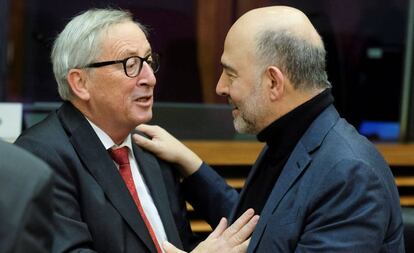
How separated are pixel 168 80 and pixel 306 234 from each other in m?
2.45

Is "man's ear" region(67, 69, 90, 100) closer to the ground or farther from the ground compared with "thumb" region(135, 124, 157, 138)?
farther from the ground

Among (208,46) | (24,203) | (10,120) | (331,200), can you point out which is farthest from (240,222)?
(208,46)

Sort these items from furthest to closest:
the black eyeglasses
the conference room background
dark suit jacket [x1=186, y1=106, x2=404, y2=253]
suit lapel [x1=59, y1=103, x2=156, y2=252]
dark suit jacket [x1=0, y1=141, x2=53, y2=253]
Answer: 1. the conference room background
2. the black eyeglasses
3. suit lapel [x1=59, y1=103, x2=156, y2=252]
4. dark suit jacket [x1=186, y1=106, x2=404, y2=253]
5. dark suit jacket [x1=0, y1=141, x2=53, y2=253]

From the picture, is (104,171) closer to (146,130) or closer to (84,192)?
(84,192)

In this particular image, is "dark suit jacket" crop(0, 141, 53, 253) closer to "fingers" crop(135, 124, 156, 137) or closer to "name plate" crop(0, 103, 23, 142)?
"fingers" crop(135, 124, 156, 137)

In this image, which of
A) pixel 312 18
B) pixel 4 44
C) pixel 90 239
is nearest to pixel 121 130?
pixel 90 239

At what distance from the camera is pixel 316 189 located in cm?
200

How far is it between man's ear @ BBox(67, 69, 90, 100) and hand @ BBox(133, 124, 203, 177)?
261mm

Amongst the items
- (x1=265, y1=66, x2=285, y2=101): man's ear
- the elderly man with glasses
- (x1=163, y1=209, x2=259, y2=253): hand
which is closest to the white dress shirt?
the elderly man with glasses

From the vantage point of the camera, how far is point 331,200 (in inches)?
77.3

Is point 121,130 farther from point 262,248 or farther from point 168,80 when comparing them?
point 168,80

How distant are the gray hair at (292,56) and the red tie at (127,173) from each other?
0.66m

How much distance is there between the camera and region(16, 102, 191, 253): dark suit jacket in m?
2.31

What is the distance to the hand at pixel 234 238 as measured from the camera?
7.34 feet
